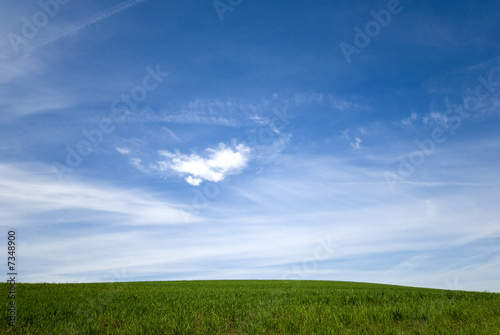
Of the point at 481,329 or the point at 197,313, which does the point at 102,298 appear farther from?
the point at 481,329

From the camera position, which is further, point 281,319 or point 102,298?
point 102,298

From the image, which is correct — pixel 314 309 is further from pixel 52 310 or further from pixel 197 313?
pixel 52 310

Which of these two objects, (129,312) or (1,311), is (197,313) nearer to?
(129,312)

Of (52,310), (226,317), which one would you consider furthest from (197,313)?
(52,310)

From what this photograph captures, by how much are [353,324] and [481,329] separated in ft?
11.5

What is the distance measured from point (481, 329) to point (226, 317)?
7613mm

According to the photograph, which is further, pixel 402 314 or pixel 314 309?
pixel 314 309

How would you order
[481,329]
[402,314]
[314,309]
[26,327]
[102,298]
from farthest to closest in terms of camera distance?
1. [102,298]
2. [314,309]
3. [402,314]
4. [26,327]
5. [481,329]

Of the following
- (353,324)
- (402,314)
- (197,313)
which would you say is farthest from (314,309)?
(197,313)

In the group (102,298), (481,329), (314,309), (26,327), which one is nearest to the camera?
(481,329)

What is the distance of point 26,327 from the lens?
10000mm

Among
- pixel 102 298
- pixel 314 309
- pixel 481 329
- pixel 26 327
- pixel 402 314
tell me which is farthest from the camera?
pixel 102 298

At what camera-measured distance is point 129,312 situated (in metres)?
11.8

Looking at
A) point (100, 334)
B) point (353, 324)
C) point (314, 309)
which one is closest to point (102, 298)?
point (100, 334)
